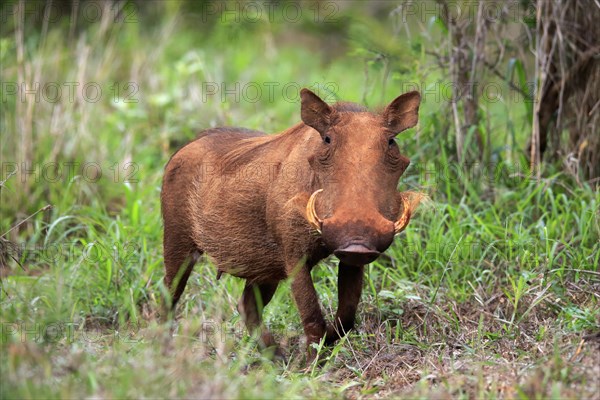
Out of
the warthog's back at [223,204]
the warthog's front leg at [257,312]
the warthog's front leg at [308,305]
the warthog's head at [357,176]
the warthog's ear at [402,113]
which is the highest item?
the warthog's ear at [402,113]

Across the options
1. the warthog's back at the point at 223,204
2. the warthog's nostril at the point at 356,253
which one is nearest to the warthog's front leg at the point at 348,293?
the warthog's back at the point at 223,204

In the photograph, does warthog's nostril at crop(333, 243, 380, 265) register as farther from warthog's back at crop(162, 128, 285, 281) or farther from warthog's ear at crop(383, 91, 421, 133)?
warthog's back at crop(162, 128, 285, 281)

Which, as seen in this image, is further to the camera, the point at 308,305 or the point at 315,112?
the point at 308,305

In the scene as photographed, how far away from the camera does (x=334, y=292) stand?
492 cm

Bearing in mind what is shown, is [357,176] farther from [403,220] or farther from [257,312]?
[257,312]

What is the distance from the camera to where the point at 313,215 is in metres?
3.69

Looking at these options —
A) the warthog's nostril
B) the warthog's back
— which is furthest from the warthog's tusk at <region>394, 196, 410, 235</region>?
the warthog's back

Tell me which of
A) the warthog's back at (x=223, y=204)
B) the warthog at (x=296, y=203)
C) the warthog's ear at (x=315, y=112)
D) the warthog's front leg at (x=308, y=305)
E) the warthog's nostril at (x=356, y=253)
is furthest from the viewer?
the warthog's back at (x=223, y=204)

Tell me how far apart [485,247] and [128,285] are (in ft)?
6.64

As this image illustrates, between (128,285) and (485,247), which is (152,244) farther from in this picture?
(485,247)

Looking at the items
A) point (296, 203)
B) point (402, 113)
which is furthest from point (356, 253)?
point (402, 113)

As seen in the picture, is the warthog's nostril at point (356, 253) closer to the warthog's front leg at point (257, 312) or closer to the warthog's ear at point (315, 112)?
the warthog's ear at point (315, 112)

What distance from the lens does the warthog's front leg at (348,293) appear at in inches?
160

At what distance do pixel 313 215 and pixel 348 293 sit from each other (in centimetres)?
57
